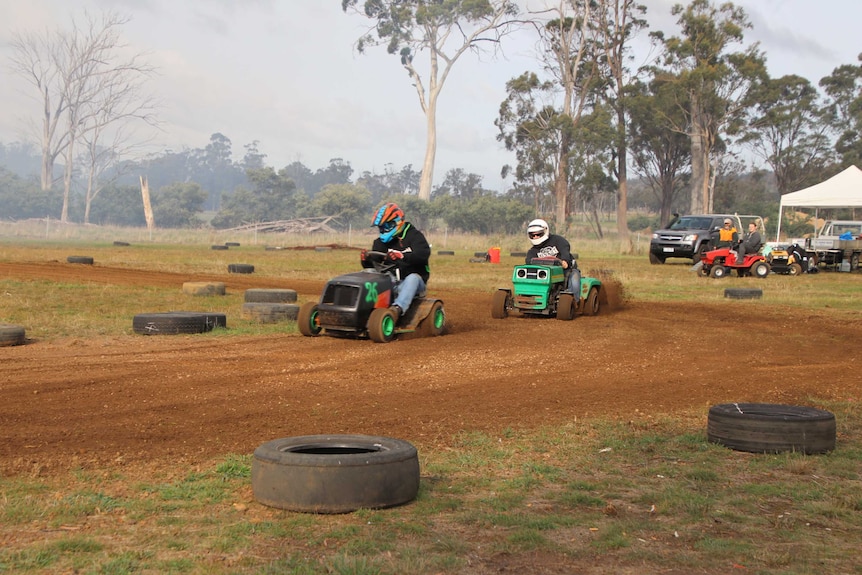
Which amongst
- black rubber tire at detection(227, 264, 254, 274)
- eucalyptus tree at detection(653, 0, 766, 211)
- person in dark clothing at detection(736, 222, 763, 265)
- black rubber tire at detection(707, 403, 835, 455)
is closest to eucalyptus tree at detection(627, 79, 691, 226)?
eucalyptus tree at detection(653, 0, 766, 211)

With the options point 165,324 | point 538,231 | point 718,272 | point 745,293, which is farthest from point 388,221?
point 718,272

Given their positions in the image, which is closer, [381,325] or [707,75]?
[381,325]

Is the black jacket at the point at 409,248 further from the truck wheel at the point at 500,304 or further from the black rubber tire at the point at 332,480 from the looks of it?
the black rubber tire at the point at 332,480

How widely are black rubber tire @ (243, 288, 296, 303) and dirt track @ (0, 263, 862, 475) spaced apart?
345cm

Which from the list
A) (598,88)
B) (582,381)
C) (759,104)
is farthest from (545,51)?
(582,381)

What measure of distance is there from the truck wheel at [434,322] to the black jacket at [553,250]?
3.14 metres

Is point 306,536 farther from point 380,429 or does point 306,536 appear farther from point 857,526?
point 857,526

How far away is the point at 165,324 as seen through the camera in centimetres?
1227

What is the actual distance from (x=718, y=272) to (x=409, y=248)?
16.9 m

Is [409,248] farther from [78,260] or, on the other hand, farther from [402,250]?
[78,260]

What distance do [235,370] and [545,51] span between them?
57052 mm

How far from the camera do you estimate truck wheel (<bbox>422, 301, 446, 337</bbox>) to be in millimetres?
12477

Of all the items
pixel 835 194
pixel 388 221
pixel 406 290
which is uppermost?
pixel 835 194

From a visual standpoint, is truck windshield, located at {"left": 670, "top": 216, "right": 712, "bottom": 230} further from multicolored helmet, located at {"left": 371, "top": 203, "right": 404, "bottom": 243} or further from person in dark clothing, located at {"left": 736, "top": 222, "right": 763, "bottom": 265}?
multicolored helmet, located at {"left": 371, "top": 203, "right": 404, "bottom": 243}
